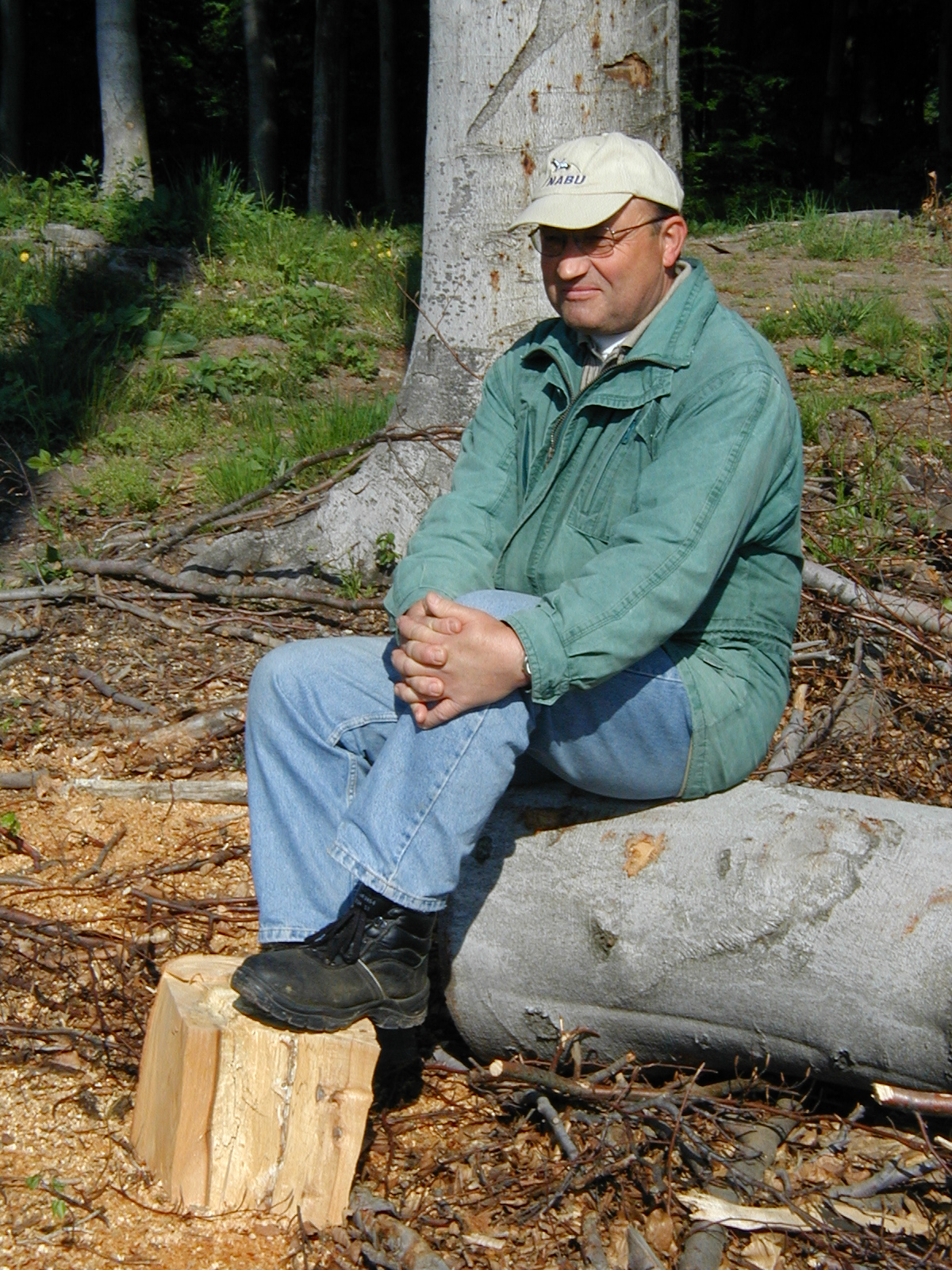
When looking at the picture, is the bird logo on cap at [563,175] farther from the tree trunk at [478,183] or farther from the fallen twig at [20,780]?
the fallen twig at [20,780]

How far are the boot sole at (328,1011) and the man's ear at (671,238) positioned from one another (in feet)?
5.18

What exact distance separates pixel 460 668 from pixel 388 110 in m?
16.5

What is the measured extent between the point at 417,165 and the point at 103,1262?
21893mm

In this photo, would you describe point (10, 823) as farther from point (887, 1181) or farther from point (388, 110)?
point (388, 110)

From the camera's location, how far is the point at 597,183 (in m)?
2.47

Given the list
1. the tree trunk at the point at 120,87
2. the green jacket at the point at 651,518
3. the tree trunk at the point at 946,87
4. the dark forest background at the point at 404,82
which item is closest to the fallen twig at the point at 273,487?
the green jacket at the point at 651,518

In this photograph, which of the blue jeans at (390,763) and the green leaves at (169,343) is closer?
the blue jeans at (390,763)

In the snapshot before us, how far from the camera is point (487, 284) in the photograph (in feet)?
14.5

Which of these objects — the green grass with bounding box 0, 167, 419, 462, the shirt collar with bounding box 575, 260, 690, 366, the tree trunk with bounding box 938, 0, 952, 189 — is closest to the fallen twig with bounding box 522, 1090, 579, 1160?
the shirt collar with bounding box 575, 260, 690, 366

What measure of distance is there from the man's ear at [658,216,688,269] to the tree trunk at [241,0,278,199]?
13098mm

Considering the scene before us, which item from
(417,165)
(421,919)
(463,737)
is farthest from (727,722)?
(417,165)

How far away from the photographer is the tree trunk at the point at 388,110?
16.2 meters

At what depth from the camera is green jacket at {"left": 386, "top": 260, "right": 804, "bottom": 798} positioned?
7.36ft

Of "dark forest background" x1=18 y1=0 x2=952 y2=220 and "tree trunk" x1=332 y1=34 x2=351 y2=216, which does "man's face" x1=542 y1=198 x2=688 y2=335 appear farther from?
"dark forest background" x1=18 y1=0 x2=952 y2=220
